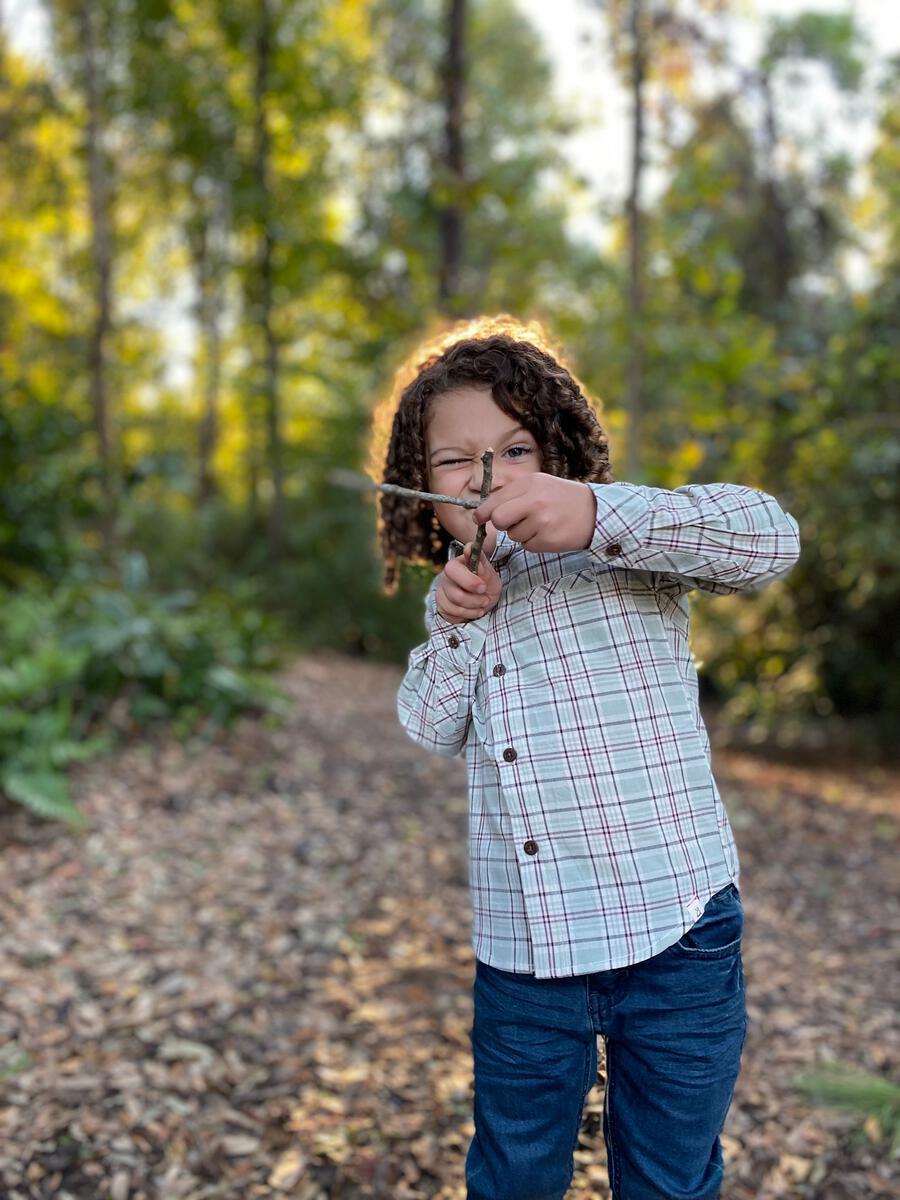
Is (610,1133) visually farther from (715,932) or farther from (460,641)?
(460,641)

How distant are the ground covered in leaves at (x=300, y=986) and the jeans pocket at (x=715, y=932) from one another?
56cm

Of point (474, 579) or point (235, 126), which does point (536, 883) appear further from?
point (235, 126)

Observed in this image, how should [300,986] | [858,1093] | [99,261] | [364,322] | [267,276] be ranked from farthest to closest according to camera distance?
[267,276], [364,322], [99,261], [300,986], [858,1093]

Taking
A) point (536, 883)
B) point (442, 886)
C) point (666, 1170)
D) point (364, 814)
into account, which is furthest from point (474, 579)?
point (364, 814)

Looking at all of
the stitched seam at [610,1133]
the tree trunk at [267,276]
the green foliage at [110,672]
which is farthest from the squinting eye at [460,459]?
the tree trunk at [267,276]

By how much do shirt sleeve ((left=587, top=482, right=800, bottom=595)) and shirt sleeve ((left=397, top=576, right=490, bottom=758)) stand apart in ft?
0.82

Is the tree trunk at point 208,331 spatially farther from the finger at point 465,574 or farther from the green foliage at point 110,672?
the finger at point 465,574

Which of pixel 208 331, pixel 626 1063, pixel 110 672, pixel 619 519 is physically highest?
pixel 208 331

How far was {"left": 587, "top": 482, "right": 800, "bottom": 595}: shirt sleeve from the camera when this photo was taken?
1275 millimetres

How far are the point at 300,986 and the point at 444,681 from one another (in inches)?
67.0

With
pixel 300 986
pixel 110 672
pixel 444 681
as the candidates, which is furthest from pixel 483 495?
pixel 110 672

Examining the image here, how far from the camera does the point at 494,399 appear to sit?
1439 millimetres

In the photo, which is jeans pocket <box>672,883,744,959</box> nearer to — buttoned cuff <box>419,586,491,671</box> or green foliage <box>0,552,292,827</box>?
buttoned cuff <box>419,586,491,671</box>

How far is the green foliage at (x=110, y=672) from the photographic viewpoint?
379 centimetres
